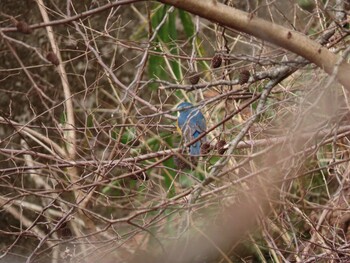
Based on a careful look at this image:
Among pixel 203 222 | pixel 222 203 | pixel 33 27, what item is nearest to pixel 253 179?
pixel 203 222

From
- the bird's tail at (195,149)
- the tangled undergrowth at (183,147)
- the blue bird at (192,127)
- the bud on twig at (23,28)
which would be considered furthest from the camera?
the bird's tail at (195,149)

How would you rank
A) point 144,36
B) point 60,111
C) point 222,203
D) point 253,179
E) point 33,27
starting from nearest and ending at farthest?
point 33,27
point 253,179
point 222,203
point 144,36
point 60,111

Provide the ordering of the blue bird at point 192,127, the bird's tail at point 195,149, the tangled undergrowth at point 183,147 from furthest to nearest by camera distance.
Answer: the bird's tail at point 195,149 → the blue bird at point 192,127 → the tangled undergrowth at point 183,147

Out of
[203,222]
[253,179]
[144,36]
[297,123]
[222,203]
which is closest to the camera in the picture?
[297,123]

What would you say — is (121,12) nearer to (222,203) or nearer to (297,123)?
(222,203)

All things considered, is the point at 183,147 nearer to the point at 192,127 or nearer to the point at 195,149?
the point at 195,149

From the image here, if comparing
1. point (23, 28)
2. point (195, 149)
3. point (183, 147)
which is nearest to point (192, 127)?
point (195, 149)

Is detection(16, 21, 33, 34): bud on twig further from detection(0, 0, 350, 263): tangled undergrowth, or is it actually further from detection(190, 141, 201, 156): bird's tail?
detection(190, 141, 201, 156): bird's tail

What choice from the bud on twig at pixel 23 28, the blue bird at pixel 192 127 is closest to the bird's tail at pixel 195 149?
the blue bird at pixel 192 127

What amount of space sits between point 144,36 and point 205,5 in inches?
68.4

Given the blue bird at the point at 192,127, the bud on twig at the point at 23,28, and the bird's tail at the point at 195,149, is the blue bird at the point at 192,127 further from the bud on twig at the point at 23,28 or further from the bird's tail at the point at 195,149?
the bud on twig at the point at 23,28

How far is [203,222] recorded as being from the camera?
2867 millimetres

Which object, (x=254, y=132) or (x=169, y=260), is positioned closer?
(x=169, y=260)

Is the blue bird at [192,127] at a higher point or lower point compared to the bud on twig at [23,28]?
lower
